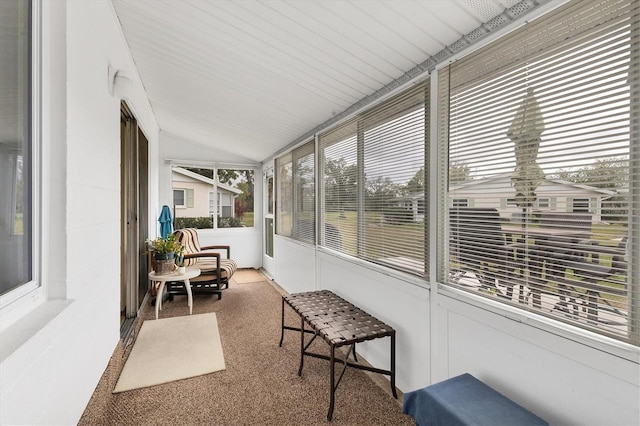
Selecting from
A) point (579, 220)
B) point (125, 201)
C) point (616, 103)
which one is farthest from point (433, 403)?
point (125, 201)

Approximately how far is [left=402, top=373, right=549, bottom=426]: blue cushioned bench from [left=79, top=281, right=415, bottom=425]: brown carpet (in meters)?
0.58

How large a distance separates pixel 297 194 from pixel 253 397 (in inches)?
106

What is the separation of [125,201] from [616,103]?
11.3 ft

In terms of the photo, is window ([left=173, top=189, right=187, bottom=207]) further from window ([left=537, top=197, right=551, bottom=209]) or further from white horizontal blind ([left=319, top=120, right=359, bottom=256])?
window ([left=537, top=197, right=551, bottom=209])

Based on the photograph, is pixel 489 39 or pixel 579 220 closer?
pixel 579 220

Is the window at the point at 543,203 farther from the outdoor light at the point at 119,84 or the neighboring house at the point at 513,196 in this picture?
the outdoor light at the point at 119,84

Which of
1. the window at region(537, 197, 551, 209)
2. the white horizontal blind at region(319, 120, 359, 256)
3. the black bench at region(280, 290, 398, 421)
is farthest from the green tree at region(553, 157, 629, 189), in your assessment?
the white horizontal blind at region(319, 120, 359, 256)

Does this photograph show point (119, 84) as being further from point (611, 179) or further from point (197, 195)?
point (197, 195)

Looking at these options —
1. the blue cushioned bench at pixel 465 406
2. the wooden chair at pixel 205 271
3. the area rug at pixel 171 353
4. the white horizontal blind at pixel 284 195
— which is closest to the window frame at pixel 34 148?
the area rug at pixel 171 353

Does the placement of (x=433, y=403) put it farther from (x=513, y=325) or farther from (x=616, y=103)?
(x=616, y=103)

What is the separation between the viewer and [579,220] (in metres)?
1.20

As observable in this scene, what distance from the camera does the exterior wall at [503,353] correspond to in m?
1.10

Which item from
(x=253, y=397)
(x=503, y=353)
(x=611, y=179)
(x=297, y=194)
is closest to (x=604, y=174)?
(x=611, y=179)

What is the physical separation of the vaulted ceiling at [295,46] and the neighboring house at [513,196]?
754 millimetres
